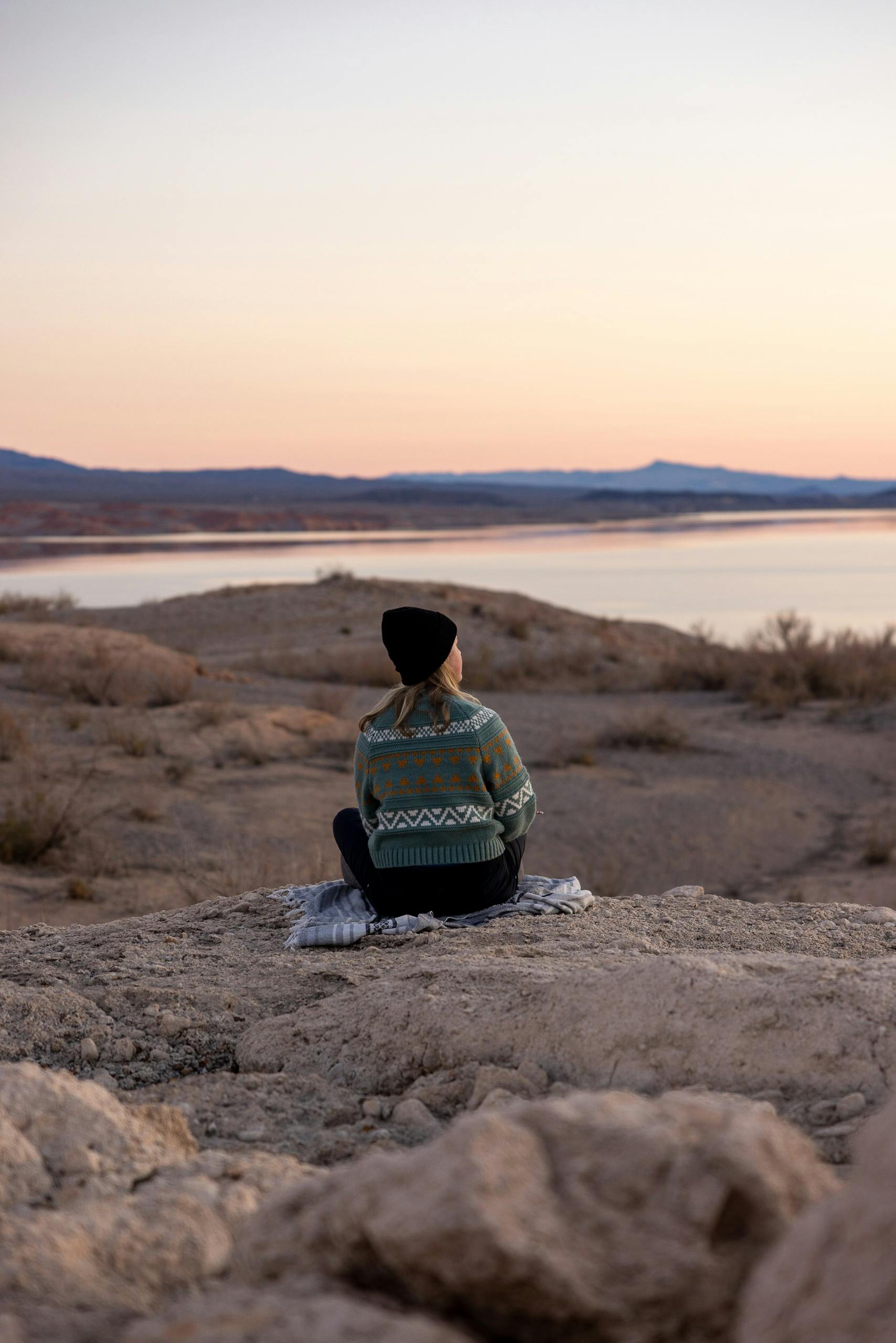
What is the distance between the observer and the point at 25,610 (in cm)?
2375

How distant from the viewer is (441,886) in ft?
15.8

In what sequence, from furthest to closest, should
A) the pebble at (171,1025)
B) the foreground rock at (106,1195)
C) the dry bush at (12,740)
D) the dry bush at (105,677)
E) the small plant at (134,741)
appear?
1. the dry bush at (105,677)
2. the small plant at (134,741)
3. the dry bush at (12,740)
4. the pebble at (171,1025)
5. the foreground rock at (106,1195)

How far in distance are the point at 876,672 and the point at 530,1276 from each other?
17.3 meters

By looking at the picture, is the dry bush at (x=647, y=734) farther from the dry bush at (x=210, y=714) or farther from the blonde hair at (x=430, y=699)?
the blonde hair at (x=430, y=699)

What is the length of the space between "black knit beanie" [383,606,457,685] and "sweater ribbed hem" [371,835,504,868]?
69 cm

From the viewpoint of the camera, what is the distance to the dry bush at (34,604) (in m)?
23.6

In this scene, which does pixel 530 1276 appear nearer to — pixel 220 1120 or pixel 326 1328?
pixel 326 1328

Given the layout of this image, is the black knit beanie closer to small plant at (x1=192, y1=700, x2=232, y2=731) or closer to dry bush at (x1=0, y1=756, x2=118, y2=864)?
dry bush at (x1=0, y1=756, x2=118, y2=864)

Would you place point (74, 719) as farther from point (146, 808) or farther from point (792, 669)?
point (792, 669)

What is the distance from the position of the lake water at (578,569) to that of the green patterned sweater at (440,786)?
23.1 meters

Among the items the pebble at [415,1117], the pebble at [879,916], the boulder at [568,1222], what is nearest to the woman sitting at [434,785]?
the pebble at [879,916]

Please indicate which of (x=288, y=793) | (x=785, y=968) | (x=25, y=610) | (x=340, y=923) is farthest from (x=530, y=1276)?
(x=25, y=610)

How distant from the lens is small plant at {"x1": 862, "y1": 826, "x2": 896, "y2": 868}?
1008 cm

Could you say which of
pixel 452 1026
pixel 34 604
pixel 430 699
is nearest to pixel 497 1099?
pixel 452 1026
